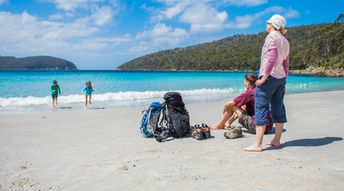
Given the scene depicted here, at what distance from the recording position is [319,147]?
16.7 feet

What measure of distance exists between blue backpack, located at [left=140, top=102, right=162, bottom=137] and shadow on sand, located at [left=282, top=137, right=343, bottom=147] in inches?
102

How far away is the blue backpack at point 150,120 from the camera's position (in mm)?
6316

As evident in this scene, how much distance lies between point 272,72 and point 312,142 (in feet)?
5.90

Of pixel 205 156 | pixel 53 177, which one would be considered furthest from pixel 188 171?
pixel 53 177

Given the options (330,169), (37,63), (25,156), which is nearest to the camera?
(330,169)

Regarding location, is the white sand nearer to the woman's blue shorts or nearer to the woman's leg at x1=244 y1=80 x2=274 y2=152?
the woman's leg at x1=244 y1=80 x2=274 y2=152

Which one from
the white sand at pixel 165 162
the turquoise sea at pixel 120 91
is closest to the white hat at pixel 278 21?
the white sand at pixel 165 162

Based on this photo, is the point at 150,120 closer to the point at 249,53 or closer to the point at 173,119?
the point at 173,119

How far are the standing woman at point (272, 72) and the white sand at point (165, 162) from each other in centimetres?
60

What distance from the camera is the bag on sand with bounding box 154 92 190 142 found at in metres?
6.19

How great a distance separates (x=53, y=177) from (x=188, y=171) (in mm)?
1780

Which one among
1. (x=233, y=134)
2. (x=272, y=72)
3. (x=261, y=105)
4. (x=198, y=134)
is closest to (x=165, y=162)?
(x=198, y=134)

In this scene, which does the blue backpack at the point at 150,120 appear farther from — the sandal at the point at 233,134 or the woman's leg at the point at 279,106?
the woman's leg at the point at 279,106

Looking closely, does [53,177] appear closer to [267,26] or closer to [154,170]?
[154,170]
